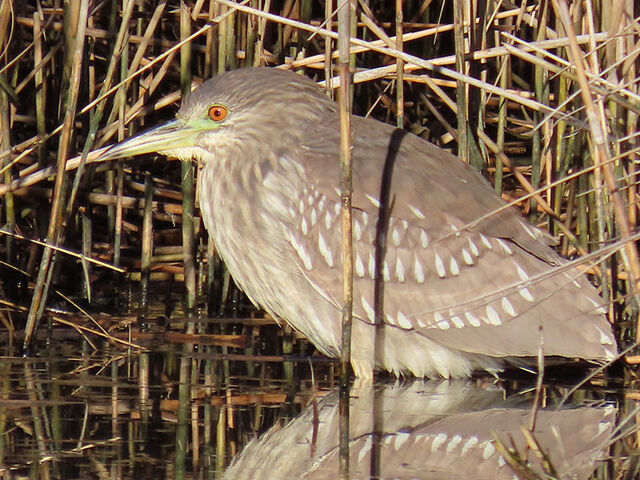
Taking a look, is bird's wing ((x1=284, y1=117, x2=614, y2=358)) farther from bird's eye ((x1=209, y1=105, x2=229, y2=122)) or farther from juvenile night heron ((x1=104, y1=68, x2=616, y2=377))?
bird's eye ((x1=209, y1=105, x2=229, y2=122))

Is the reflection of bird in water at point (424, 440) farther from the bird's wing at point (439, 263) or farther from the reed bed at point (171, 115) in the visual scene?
the reed bed at point (171, 115)

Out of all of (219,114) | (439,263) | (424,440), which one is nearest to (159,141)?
(219,114)

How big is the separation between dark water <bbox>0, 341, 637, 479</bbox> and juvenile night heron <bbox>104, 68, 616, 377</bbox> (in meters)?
0.19

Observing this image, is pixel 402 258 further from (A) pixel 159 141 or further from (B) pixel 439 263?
(A) pixel 159 141

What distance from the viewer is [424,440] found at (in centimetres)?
385

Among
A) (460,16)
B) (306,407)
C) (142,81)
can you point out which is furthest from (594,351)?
(142,81)

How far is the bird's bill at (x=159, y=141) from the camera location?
16.5ft

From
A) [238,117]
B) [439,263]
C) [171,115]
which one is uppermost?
[171,115]

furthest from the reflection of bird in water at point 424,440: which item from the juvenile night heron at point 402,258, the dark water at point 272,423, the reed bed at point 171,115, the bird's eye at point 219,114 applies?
the bird's eye at point 219,114

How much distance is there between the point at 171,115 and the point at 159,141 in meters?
1.75

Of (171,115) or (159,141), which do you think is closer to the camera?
(159,141)

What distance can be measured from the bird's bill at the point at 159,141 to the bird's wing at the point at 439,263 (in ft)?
2.00

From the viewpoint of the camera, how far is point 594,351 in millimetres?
4672

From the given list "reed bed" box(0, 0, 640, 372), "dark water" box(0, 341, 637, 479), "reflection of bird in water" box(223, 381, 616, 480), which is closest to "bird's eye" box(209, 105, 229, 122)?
"reed bed" box(0, 0, 640, 372)
